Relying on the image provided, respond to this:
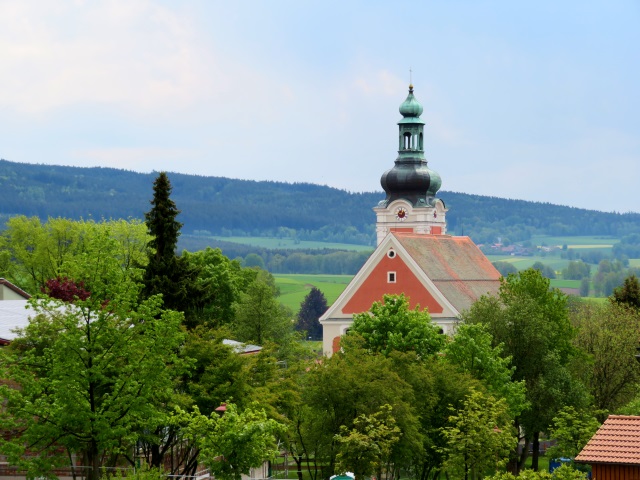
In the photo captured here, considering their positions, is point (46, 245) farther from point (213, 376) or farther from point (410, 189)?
point (213, 376)

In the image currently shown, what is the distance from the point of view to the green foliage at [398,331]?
208 ft

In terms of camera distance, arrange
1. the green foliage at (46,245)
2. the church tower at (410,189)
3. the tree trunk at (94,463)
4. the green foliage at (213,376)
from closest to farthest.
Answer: the tree trunk at (94,463), the green foliage at (213,376), the green foliage at (46,245), the church tower at (410,189)

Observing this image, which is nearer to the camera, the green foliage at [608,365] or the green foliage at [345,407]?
the green foliage at [345,407]

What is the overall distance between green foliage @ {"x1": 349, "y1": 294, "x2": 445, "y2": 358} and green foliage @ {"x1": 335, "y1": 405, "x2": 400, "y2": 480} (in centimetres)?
1274

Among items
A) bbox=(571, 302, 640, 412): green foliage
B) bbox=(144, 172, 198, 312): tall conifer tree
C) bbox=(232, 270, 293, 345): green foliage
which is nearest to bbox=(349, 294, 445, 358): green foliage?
bbox=(571, 302, 640, 412): green foliage

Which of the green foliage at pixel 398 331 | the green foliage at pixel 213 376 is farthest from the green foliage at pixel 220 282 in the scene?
the green foliage at pixel 213 376

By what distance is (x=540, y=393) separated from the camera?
6494 cm

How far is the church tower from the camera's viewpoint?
134250 millimetres

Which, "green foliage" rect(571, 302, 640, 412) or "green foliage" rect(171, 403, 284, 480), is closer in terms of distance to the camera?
"green foliage" rect(171, 403, 284, 480)

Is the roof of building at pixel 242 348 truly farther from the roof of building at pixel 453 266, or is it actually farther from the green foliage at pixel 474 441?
the roof of building at pixel 453 266


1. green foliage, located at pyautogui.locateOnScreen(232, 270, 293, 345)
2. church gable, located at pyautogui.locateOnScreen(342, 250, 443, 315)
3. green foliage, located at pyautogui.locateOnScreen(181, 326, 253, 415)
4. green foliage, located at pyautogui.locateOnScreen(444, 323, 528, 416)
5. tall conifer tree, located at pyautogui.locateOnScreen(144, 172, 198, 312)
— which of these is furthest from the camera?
church gable, located at pyautogui.locateOnScreen(342, 250, 443, 315)

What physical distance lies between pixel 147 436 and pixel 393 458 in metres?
10.5

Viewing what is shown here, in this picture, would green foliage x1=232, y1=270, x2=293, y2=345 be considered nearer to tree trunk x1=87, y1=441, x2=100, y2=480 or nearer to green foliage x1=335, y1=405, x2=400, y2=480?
green foliage x1=335, y1=405, x2=400, y2=480

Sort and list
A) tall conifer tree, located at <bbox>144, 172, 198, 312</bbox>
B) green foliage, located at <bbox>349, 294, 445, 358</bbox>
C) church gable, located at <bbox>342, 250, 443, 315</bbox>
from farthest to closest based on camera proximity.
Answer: church gable, located at <bbox>342, 250, 443, 315</bbox> < green foliage, located at <bbox>349, 294, 445, 358</bbox> < tall conifer tree, located at <bbox>144, 172, 198, 312</bbox>
